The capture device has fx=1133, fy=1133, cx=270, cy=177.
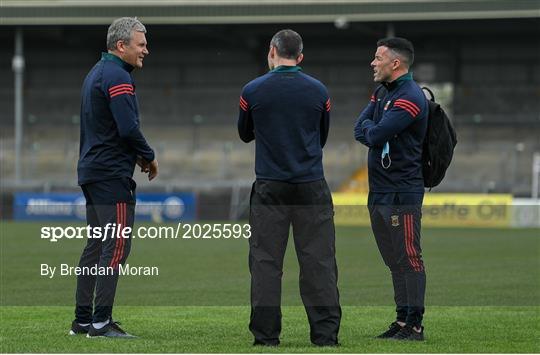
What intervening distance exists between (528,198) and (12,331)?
23627 mm

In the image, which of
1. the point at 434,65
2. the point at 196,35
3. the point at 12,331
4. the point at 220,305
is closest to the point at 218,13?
the point at 196,35

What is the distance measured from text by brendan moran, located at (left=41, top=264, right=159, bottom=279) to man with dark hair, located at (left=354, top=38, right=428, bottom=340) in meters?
1.73

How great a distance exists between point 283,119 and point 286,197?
1.51 feet

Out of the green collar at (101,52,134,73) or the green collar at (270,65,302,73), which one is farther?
the green collar at (101,52,134,73)

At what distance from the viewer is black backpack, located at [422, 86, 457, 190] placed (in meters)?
7.19

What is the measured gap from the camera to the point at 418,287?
Result: 707 cm

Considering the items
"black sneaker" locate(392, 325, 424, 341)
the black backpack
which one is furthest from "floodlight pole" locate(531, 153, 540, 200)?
"black sneaker" locate(392, 325, 424, 341)

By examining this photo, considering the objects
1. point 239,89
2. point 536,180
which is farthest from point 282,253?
point 239,89

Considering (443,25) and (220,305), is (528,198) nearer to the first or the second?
(443,25)

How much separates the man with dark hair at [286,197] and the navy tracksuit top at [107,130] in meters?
0.74

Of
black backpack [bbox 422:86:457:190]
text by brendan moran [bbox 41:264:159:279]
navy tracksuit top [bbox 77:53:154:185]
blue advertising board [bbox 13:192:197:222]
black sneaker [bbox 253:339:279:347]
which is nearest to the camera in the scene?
black sneaker [bbox 253:339:279:347]

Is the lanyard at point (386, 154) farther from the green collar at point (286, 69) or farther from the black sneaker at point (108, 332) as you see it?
the black sneaker at point (108, 332)

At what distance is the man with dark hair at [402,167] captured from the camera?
23.1 feet

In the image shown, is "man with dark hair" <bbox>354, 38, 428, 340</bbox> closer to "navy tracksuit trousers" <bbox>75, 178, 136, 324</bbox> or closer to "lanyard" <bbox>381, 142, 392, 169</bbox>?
→ "lanyard" <bbox>381, 142, 392, 169</bbox>
